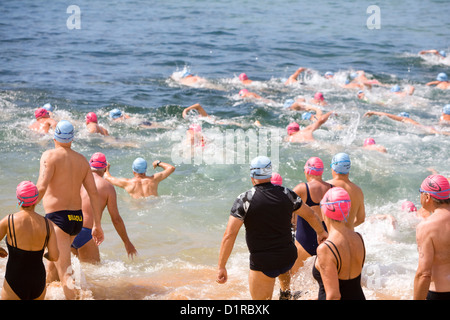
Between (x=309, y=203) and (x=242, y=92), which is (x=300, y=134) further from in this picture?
(x=309, y=203)

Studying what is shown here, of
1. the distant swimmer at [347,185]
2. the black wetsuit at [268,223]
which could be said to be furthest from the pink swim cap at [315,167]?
the black wetsuit at [268,223]

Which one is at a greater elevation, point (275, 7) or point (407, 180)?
point (275, 7)

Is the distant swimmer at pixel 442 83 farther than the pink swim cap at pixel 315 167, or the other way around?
the distant swimmer at pixel 442 83

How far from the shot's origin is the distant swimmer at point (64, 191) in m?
6.29

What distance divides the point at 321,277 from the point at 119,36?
2724 centimetres

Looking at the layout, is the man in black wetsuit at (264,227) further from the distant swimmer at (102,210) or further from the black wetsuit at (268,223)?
the distant swimmer at (102,210)

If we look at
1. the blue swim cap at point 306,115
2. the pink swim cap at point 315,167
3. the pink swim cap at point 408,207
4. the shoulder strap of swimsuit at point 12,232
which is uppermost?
the pink swim cap at point 315,167

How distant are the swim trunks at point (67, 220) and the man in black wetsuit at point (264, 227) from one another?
1984 mm

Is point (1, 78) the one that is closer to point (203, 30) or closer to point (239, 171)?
point (239, 171)

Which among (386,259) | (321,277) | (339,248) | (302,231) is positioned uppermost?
(339,248)

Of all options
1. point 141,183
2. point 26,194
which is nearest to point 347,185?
point 26,194

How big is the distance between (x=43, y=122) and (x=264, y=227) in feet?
33.2

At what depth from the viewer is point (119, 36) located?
29.9 m

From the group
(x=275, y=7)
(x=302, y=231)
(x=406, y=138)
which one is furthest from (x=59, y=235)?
(x=275, y=7)
